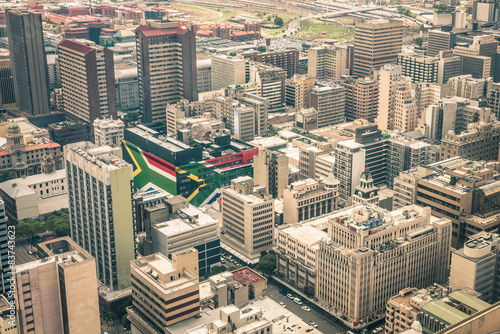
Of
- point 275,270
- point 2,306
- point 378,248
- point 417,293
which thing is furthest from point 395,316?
point 2,306

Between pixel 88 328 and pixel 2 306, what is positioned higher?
pixel 2 306

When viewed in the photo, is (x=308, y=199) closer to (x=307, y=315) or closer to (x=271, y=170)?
(x=271, y=170)

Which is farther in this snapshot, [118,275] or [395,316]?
[118,275]

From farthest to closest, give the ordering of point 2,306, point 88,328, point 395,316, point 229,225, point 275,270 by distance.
Answer: 1. point 229,225
2. point 275,270
3. point 395,316
4. point 88,328
5. point 2,306

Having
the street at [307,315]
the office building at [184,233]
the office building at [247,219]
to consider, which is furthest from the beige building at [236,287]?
the office building at [247,219]

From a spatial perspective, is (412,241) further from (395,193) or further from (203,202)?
(203,202)
